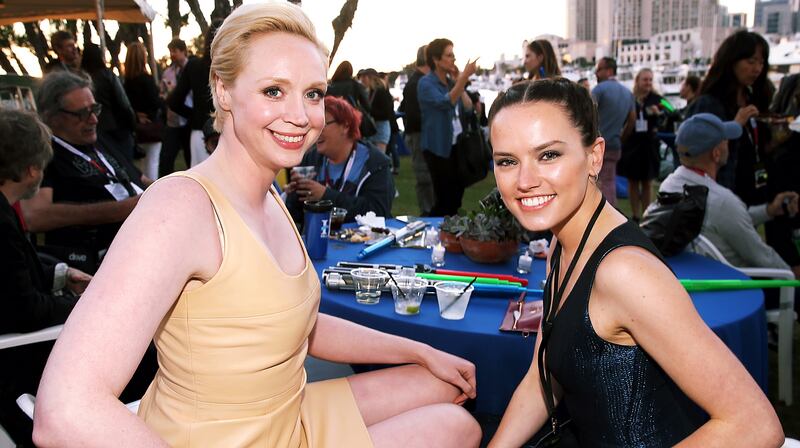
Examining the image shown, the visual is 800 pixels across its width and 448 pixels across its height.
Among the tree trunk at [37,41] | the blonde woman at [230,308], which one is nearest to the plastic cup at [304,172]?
the blonde woman at [230,308]

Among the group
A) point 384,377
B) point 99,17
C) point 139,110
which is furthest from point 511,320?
point 99,17

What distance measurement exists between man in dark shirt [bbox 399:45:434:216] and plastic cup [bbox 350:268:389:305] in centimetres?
429

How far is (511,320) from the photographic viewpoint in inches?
77.9

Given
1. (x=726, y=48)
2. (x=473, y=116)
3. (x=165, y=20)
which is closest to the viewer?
(x=726, y=48)

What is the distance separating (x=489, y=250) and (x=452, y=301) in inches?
23.0

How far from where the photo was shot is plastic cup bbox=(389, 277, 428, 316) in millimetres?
2074

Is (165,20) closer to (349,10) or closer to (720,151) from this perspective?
(349,10)

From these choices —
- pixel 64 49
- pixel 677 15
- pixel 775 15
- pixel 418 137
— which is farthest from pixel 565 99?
pixel 677 15

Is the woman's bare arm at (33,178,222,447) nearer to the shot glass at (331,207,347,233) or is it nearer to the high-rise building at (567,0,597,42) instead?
the shot glass at (331,207,347,233)

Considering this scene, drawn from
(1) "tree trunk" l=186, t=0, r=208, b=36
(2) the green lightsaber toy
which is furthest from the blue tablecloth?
(1) "tree trunk" l=186, t=0, r=208, b=36

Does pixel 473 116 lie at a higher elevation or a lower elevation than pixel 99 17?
lower

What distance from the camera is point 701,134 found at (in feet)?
10.4

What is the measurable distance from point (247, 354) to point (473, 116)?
5.46 metres

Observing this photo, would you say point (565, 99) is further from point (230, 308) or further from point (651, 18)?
point (651, 18)
